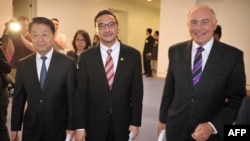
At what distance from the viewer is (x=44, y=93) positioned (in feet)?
6.49

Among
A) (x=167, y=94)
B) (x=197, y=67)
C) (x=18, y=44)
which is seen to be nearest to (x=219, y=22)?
(x=18, y=44)

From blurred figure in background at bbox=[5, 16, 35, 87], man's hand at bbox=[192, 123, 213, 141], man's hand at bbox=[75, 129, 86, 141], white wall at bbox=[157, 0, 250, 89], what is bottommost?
man's hand at bbox=[75, 129, 86, 141]

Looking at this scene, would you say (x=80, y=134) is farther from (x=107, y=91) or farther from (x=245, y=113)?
(x=245, y=113)

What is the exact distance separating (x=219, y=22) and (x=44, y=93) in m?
6.85

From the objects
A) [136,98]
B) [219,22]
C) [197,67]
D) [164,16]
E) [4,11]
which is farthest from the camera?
[164,16]

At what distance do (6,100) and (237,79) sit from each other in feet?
6.78

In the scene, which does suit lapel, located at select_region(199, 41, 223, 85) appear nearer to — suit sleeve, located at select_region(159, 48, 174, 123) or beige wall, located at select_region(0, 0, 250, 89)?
suit sleeve, located at select_region(159, 48, 174, 123)

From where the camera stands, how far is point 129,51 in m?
2.12

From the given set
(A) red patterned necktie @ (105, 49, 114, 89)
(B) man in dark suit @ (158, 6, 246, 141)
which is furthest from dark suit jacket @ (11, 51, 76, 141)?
(B) man in dark suit @ (158, 6, 246, 141)

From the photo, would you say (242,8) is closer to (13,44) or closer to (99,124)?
(13,44)

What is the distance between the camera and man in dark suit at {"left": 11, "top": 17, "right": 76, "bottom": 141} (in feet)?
6.53

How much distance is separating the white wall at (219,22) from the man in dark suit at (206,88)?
6205 millimetres

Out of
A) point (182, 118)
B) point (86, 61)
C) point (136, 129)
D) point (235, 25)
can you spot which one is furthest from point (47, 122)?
point (235, 25)

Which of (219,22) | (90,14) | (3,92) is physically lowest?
(3,92)
